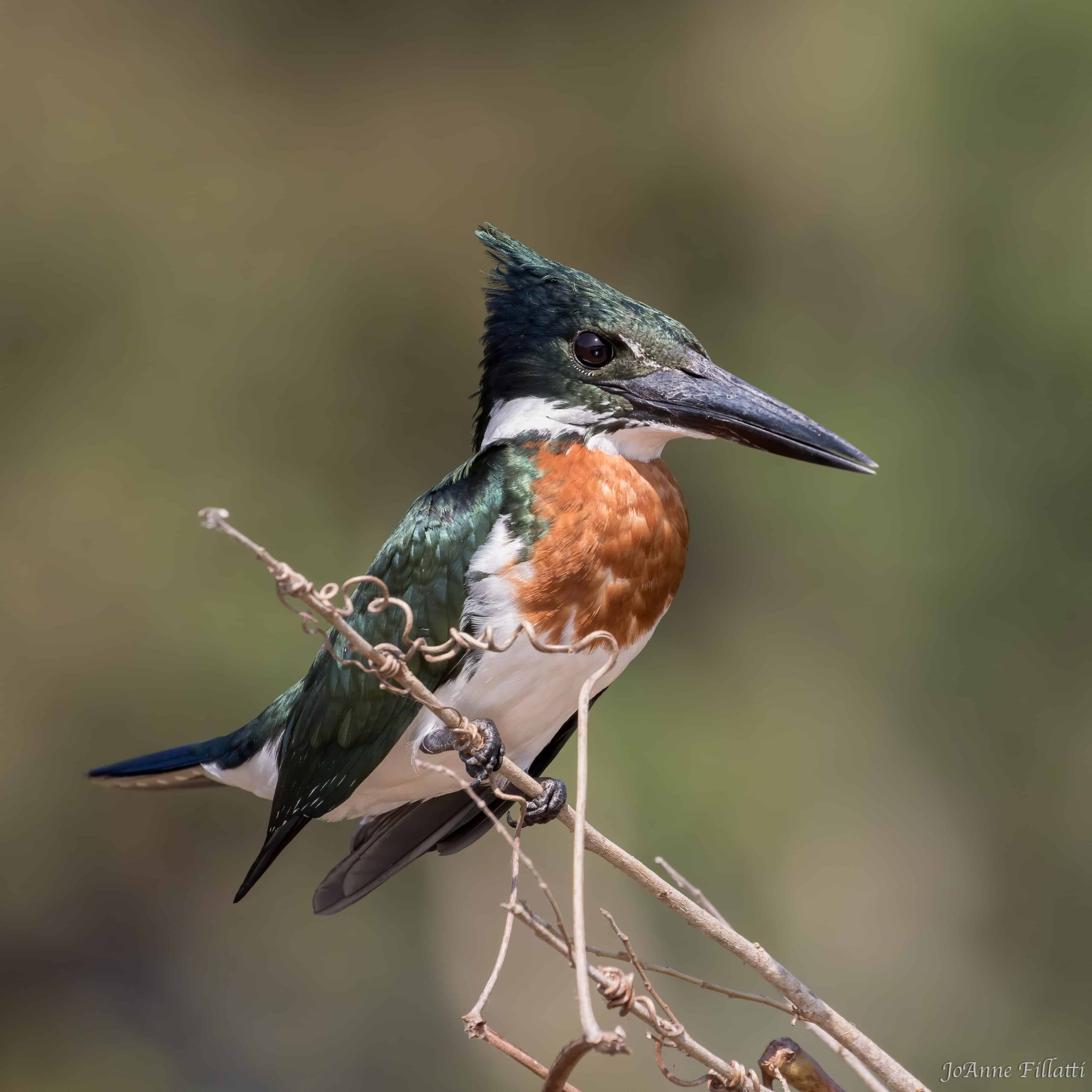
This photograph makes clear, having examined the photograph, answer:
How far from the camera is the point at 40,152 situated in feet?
11.8

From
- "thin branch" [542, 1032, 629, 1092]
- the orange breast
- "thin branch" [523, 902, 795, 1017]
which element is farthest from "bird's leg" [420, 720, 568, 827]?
"thin branch" [542, 1032, 629, 1092]

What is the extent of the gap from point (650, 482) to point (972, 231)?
102 inches

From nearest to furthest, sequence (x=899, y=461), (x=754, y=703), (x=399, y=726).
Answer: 1. (x=399, y=726)
2. (x=899, y=461)
3. (x=754, y=703)

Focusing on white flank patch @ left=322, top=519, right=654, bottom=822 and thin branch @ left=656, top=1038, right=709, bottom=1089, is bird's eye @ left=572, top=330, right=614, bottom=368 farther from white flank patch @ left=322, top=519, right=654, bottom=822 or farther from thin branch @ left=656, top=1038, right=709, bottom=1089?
thin branch @ left=656, top=1038, right=709, bottom=1089

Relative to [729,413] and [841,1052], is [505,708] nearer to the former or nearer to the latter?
[729,413]

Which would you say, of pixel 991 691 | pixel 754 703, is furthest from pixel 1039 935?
pixel 754 703

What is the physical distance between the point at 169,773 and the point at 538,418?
78 centimetres

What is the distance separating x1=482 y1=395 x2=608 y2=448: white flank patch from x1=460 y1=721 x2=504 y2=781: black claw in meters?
0.35

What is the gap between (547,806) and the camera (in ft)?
4.70

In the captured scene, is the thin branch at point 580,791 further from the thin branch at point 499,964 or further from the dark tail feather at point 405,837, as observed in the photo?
the dark tail feather at point 405,837

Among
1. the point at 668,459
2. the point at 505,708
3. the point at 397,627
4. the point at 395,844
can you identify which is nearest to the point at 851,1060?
the point at 505,708

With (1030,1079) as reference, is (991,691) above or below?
above

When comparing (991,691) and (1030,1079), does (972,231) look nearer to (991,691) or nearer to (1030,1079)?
(991,691)
